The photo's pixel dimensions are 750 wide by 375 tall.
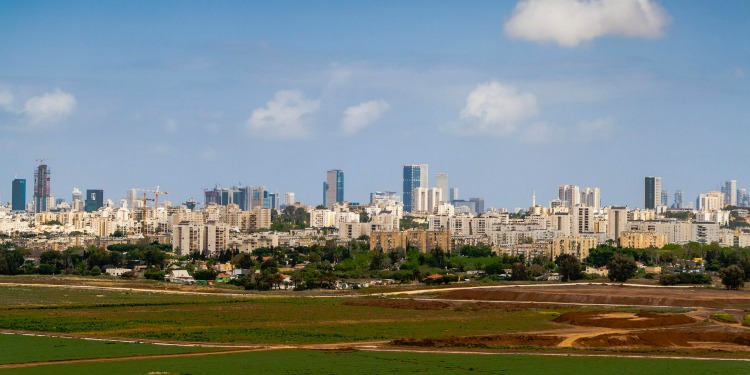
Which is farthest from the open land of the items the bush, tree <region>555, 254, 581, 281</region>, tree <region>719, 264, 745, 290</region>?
tree <region>555, 254, 581, 281</region>

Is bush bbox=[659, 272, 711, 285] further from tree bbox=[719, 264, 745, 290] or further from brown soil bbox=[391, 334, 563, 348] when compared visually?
brown soil bbox=[391, 334, 563, 348]

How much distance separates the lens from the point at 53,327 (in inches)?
2031

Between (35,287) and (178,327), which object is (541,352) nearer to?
(178,327)

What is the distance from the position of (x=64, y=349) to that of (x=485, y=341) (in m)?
16.8

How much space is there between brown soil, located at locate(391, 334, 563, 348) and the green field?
299cm

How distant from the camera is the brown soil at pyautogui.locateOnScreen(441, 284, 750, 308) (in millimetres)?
71000

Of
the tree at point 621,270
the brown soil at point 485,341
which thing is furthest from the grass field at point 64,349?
the tree at point 621,270

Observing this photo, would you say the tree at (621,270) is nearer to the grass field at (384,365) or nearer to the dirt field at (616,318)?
the dirt field at (616,318)

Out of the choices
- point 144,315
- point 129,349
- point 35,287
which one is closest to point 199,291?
point 35,287

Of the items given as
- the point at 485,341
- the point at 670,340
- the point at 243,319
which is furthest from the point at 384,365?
the point at 243,319

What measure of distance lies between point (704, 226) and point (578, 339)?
157 meters

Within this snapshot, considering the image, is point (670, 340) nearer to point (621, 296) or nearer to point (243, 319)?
point (243, 319)

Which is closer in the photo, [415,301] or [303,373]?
[303,373]

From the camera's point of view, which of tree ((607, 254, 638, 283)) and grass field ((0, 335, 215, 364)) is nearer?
grass field ((0, 335, 215, 364))
